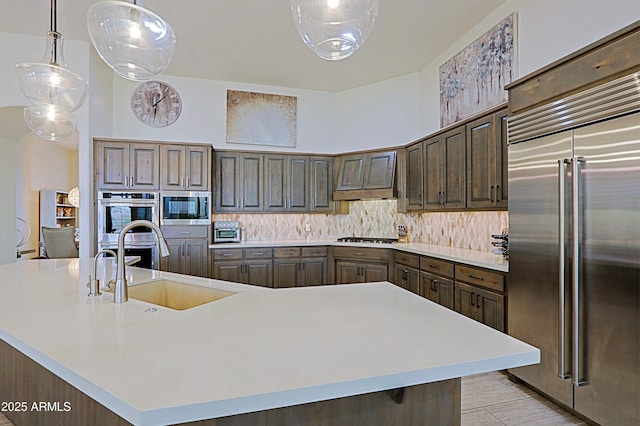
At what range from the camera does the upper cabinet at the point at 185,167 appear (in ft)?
15.3

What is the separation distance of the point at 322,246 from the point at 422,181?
1.66 m

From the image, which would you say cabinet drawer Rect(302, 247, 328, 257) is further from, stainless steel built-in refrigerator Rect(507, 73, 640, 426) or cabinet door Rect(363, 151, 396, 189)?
stainless steel built-in refrigerator Rect(507, 73, 640, 426)

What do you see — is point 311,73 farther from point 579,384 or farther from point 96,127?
point 579,384

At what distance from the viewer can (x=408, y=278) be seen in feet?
13.8

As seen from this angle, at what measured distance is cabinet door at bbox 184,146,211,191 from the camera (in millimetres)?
4703

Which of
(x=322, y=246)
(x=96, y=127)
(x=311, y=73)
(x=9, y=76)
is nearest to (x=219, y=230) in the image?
(x=322, y=246)

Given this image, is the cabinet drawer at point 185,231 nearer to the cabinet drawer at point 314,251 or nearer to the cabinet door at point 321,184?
the cabinet drawer at point 314,251

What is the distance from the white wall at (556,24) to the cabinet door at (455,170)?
2.63 ft

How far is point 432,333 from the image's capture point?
116cm

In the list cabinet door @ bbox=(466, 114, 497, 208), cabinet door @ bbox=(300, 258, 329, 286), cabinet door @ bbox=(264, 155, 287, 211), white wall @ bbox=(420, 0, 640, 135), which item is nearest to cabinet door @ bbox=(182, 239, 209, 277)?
cabinet door @ bbox=(264, 155, 287, 211)

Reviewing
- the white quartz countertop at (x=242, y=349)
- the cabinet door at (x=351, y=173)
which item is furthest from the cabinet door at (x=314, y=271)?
the white quartz countertop at (x=242, y=349)

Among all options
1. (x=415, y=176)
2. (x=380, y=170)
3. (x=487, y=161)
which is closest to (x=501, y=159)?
(x=487, y=161)

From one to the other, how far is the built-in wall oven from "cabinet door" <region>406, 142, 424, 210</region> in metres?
3.27

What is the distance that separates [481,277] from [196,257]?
3.43m
